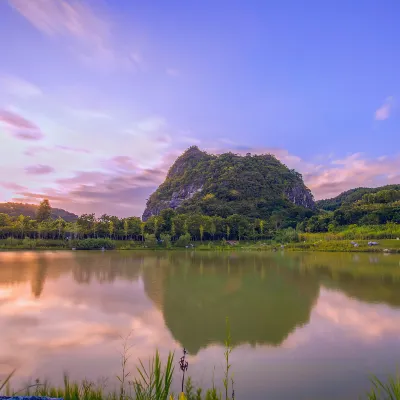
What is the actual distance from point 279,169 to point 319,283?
12800cm

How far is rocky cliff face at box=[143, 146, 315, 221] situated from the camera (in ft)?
368

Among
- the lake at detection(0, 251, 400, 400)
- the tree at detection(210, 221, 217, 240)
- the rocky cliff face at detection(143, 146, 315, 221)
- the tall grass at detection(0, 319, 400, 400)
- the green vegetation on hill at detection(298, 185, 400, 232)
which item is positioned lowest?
the lake at detection(0, 251, 400, 400)

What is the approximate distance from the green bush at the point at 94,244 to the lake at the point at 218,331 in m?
44.8

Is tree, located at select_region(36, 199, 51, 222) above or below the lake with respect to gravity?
above

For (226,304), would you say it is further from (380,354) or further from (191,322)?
(380,354)

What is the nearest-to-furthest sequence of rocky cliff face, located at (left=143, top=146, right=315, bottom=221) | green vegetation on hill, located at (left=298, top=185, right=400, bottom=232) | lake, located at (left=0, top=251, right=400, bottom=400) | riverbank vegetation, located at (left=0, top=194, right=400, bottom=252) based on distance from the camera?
lake, located at (left=0, top=251, right=400, bottom=400), riverbank vegetation, located at (left=0, top=194, right=400, bottom=252), green vegetation on hill, located at (left=298, top=185, right=400, bottom=232), rocky cliff face, located at (left=143, top=146, right=315, bottom=221)

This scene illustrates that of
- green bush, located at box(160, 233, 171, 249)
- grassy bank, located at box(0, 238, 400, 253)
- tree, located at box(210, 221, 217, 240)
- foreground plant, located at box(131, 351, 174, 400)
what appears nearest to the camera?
foreground plant, located at box(131, 351, 174, 400)

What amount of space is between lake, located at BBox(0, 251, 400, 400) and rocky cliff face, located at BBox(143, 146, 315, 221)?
283 feet

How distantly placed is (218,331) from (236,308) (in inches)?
118

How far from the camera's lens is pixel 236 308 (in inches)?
480

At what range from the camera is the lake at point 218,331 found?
6.49 m

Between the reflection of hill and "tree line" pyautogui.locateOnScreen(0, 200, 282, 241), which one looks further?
"tree line" pyautogui.locateOnScreen(0, 200, 282, 241)

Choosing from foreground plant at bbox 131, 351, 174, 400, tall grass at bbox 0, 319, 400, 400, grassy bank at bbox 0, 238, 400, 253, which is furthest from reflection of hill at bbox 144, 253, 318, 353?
grassy bank at bbox 0, 238, 400, 253

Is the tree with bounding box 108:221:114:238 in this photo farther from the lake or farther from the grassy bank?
the lake
